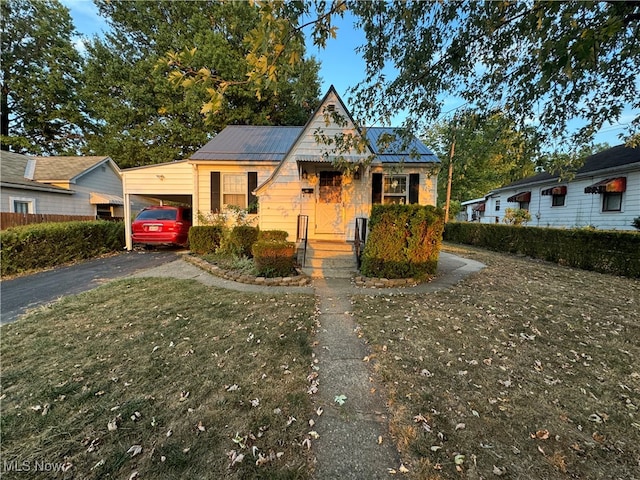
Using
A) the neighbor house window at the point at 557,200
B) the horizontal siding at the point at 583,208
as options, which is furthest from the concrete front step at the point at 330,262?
the neighbor house window at the point at 557,200

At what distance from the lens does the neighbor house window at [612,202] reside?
12.1m

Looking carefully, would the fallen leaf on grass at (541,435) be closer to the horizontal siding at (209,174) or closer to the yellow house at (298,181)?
the yellow house at (298,181)

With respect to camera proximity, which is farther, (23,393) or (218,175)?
(218,175)

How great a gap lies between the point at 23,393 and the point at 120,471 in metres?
1.77

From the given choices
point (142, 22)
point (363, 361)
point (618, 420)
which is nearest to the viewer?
point (618, 420)

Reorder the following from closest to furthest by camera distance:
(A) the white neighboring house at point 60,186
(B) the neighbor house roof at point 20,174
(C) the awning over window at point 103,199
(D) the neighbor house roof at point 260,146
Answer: (D) the neighbor house roof at point 260,146
(B) the neighbor house roof at point 20,174
(A) the white neighboring house at point 60,186
(C) the awning over window at point 103,199

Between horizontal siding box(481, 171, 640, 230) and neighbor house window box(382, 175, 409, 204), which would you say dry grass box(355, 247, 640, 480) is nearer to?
neighbor house window box(382, 175, 409, 204)

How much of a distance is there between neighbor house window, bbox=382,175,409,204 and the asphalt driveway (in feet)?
27.3

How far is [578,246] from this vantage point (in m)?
8.74

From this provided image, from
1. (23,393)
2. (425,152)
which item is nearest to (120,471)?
(23,393)

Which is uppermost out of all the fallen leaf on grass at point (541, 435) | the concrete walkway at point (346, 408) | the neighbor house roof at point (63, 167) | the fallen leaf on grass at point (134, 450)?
the neighbor house roof at point (63, 167)

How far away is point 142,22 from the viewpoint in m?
20.4

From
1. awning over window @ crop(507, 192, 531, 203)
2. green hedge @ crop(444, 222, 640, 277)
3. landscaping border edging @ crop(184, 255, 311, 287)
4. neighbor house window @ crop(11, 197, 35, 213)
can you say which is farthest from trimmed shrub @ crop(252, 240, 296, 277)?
awning over window @ crop(507, 192, 531, 203)

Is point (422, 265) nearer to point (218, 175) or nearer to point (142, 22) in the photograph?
point (218, 175)
